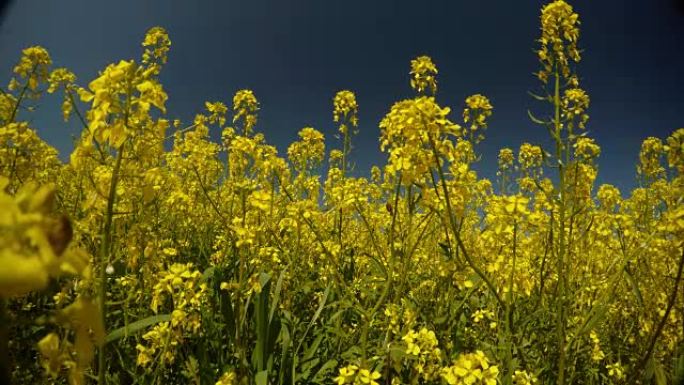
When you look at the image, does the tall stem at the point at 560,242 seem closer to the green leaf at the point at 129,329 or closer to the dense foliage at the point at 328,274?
the dense foliage at the point at 328,274

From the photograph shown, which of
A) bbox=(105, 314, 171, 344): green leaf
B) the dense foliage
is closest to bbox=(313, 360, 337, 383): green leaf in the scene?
the dense foliage

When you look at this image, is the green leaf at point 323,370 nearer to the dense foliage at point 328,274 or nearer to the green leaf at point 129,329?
the dense foliage at point 328,274

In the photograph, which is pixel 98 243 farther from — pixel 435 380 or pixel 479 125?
pixel 479 125

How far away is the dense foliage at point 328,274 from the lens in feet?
5.54

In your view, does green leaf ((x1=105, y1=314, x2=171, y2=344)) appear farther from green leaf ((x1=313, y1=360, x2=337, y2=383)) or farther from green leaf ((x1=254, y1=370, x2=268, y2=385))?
green leaf ((x1=313, y1=360, x2=337, y2=383))

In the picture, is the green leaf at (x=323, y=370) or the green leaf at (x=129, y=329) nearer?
the green leaf at (x=129, y=329)

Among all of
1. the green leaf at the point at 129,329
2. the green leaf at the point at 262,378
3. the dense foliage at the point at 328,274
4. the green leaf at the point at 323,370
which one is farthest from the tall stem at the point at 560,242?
the green leaf at the point at 129,329

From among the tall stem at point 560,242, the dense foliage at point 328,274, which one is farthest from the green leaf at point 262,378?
the tall stem at point 560,242

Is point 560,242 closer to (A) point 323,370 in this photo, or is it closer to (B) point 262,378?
(A) point 323,370

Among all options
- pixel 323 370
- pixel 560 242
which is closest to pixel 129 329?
pixel 323 370

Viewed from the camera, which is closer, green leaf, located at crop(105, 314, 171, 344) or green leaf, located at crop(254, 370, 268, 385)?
green leaf, located at crop(105, 314, 171, 344)

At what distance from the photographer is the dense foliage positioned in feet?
5.54

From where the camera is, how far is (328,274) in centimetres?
→ 390

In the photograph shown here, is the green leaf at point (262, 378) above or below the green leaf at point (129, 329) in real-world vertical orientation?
below
